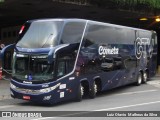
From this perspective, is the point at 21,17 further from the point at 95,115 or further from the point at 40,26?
the point at 95,115

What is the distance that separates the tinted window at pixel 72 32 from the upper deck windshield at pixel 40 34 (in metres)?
0.36

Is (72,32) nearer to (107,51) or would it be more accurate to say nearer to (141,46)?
(107,51)

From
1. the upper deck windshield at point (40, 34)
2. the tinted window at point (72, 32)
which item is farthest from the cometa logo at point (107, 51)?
the upper deck windshield at point (40, 34)

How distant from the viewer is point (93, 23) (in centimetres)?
2045

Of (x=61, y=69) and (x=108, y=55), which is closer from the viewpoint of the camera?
(x=61, y=69)

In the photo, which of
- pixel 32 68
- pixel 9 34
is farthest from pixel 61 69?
pixel 9 34

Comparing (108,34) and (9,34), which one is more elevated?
(108,34)

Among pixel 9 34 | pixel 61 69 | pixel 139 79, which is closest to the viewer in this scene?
pixel 61 69

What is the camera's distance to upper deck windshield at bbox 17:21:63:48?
17.7 m

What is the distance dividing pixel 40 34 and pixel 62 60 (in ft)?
4.63

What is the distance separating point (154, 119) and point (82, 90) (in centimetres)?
688

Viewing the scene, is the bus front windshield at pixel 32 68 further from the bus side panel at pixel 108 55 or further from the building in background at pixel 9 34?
the building in background at pixel 9 34

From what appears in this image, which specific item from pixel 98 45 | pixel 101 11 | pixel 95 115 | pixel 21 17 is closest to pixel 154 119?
pixel 95 115

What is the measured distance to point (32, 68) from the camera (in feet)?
57.5
